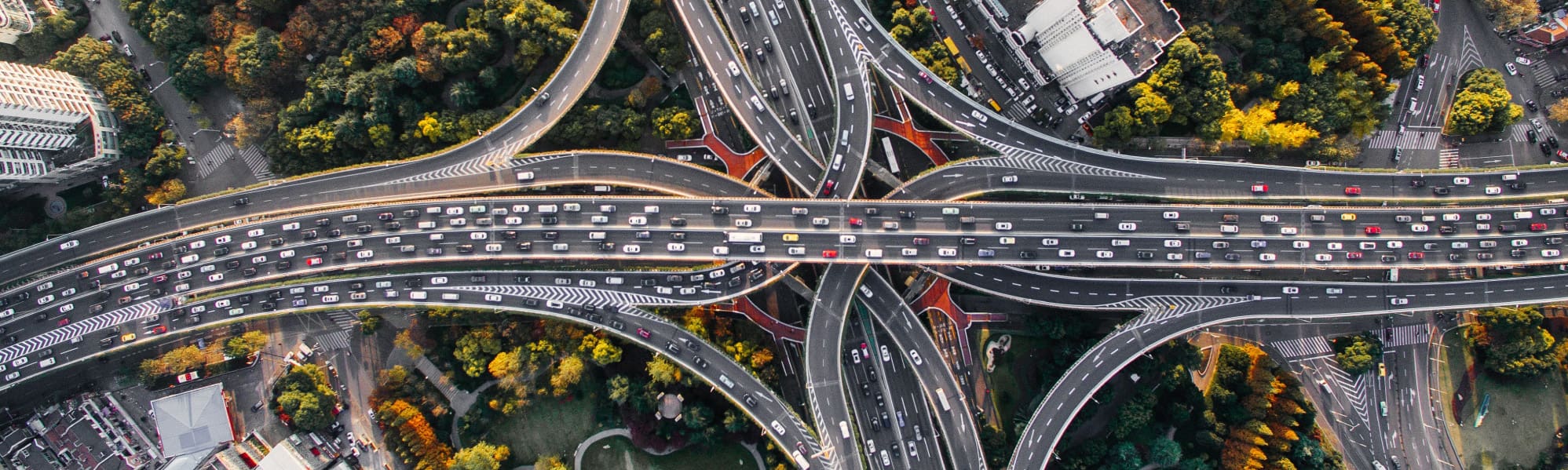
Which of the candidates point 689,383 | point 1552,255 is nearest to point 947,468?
point 689,383

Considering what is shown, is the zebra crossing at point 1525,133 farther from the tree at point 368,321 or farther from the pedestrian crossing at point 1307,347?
the tree at point 368,321

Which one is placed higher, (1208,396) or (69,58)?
(69,58)

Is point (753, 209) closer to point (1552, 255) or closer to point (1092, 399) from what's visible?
point (1092, 399)

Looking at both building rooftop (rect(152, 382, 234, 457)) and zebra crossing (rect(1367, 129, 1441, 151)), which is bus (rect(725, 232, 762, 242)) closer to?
building rooftop (rect(152, 382, 234, 457))

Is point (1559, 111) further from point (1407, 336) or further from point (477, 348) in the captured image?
point (477, 348)

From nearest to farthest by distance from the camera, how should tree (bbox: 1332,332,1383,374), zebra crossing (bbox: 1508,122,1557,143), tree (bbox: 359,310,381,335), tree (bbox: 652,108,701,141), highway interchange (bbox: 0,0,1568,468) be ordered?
highway interchange (bbox: 0,0,1568,468)
tree (bbox: 1332,332,1383,374)
tree (bbox: 359,310,381,335)
tree (bbox: 652,108,701,141)
zebra crossing (bbox: 1508,122,1557,143)

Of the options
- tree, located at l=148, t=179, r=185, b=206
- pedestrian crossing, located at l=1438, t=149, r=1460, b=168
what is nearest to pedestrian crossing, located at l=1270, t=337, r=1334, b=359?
pedestrian crossing, located at l=1438, t=149, r=1460, b=168
